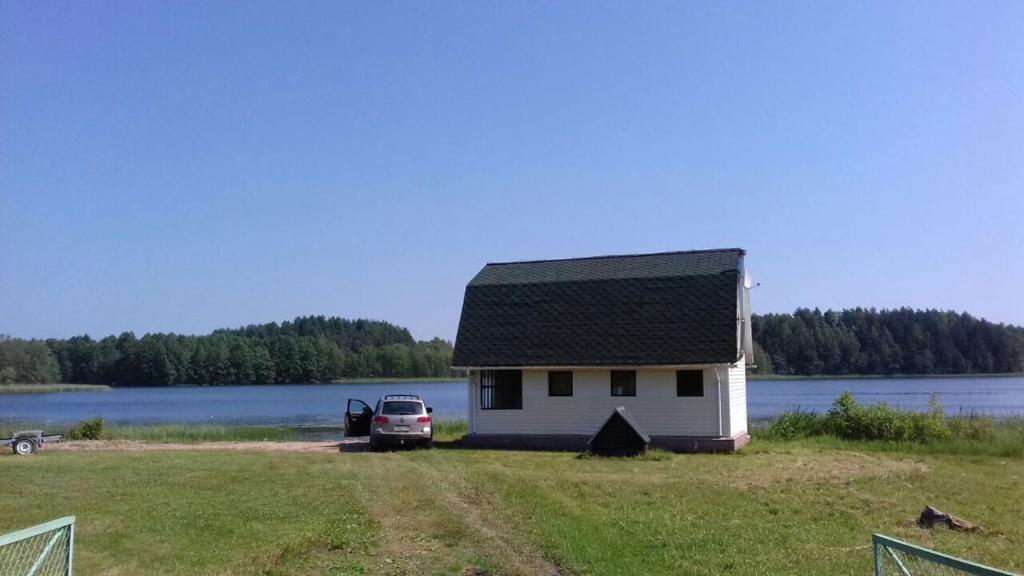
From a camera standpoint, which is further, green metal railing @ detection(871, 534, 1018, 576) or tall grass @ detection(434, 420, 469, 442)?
→ tall grass @ detection(434, 420, 469, 442)

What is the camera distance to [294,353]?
384 feet

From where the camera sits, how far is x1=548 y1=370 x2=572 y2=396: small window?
83.9 feet

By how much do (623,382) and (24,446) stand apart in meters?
17.6

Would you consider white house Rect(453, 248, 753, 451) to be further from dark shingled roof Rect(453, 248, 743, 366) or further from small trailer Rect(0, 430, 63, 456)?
small trailer Rect(0, 430, 63, 456)

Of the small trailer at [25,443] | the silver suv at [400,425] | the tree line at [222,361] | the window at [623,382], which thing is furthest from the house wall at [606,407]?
the tree line at [222,361]

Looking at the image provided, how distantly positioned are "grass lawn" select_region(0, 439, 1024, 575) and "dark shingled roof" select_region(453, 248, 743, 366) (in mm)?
4793

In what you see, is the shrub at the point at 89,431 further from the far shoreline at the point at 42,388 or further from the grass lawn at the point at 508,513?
the far shoreline at the point at 42,388

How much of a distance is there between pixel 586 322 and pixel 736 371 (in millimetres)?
4851

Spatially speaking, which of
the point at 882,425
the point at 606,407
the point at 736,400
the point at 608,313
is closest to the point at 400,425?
the point at 606,407

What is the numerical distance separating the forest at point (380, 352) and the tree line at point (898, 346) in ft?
0.38

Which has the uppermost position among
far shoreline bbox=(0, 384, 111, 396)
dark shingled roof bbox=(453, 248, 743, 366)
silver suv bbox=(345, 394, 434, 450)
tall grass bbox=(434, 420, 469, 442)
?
dark shingled roof bbox=(453, 248, 743, 366)

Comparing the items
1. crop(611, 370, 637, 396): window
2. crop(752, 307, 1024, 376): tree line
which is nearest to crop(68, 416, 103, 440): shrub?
crop(611, 370, 637, 396): window

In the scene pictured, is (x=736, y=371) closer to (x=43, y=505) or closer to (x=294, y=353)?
(x=43, y=505)

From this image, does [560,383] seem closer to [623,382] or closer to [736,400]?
[623,382]
